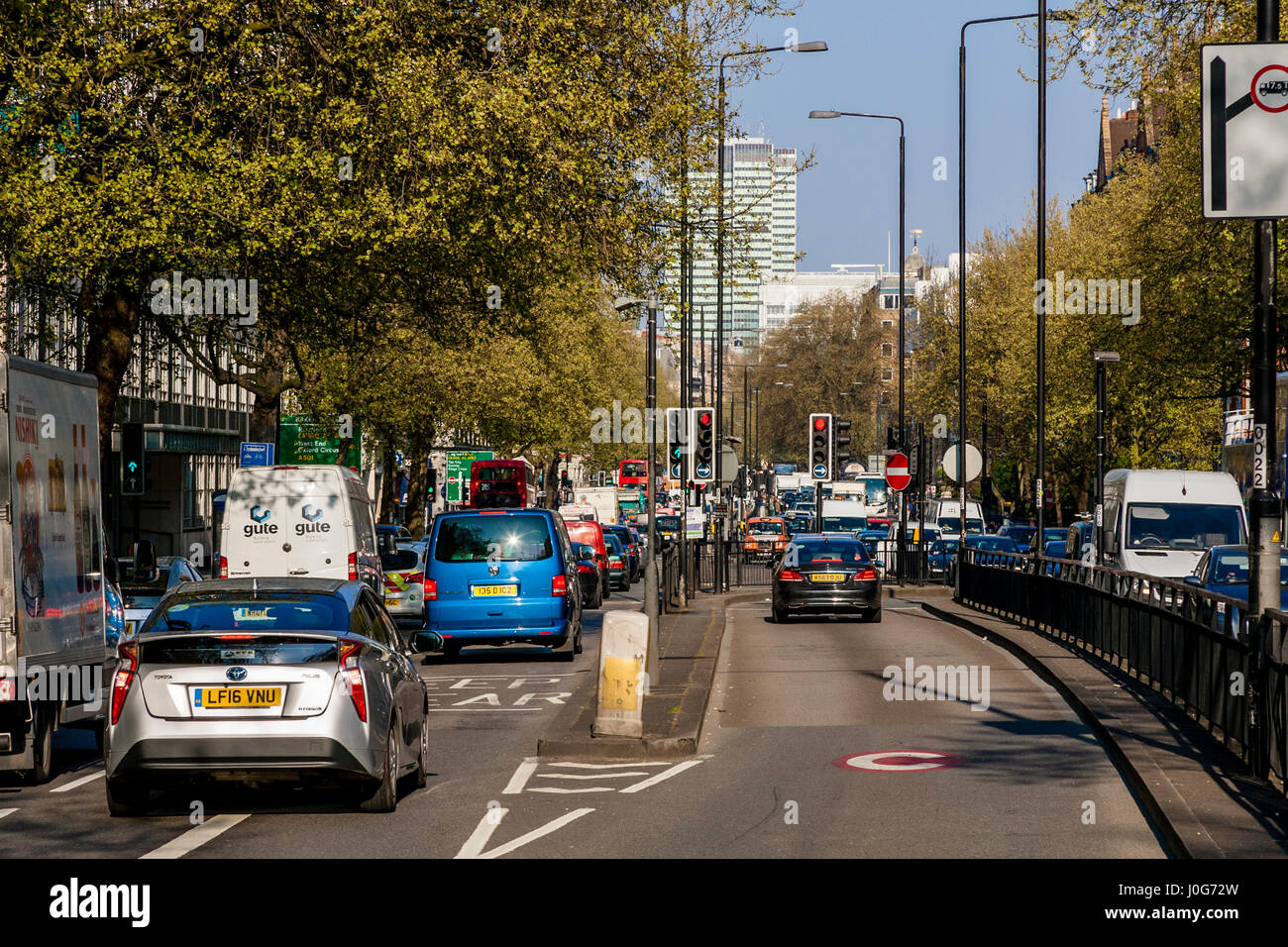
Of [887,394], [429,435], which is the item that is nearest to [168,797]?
[429,435]

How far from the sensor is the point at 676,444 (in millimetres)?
31547

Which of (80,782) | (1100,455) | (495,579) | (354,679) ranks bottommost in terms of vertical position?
(80,782)

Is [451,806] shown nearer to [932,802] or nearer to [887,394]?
[932,802]

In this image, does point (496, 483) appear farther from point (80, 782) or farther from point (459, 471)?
point (80, 782)

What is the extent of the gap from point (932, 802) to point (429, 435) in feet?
146

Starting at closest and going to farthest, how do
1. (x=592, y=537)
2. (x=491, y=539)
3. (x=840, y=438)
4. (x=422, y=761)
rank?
1. (x=422, y=761)
2. (x=491, y=539)
3. (x=840, y=438)
4. (x=592, y=537)

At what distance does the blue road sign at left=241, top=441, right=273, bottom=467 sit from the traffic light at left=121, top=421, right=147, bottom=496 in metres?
6.56

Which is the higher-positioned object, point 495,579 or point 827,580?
point 495,579

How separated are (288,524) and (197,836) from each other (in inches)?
571

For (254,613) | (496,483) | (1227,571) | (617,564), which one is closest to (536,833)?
(254,613)

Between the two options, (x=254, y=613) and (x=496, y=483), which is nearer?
(x=254, y=613)

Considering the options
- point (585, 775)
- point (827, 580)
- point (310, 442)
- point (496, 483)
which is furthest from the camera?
point (496, 483)

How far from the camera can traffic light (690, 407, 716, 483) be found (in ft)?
111

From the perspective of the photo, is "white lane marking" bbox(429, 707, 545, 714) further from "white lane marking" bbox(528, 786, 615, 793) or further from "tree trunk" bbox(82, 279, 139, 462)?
"tree trunk" bbox(82, 279, 139, 462)
